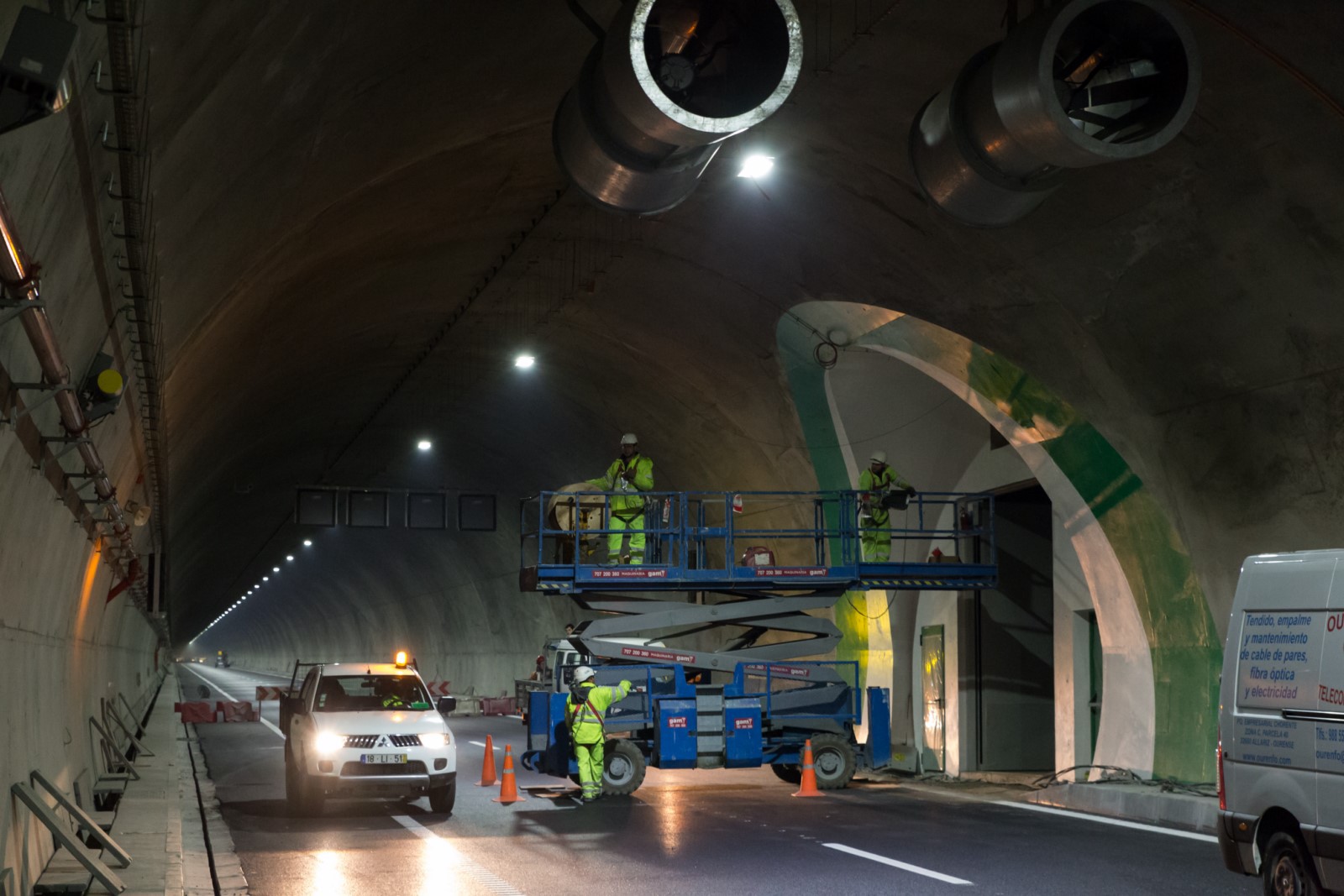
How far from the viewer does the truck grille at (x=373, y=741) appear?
16047 millimetres

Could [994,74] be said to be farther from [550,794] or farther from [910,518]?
[910,518]

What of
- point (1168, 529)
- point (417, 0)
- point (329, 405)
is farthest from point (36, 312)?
point (329, 405)

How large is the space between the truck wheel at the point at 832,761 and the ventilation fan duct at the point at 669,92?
9752mm

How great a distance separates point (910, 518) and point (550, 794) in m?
7.94

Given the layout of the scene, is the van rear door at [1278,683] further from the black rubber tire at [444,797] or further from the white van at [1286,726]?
the black rubber tire at [444,797]

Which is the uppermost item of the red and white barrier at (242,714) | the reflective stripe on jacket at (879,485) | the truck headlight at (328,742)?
A: the reflective stripe on jacket at (879,485)

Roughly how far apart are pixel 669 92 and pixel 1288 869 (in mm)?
6501

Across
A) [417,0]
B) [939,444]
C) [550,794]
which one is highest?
[417,0]

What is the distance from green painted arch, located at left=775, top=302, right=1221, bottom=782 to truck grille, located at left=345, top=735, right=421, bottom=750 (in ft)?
26.1

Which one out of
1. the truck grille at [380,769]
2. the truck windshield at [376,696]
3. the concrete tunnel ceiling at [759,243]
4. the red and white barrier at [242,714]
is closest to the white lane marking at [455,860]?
the truck grille at [380,769]

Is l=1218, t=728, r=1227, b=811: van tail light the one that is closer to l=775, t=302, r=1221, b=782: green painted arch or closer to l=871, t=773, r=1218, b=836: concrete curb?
l=871, t=773, r=1218, b=836: concrete curb

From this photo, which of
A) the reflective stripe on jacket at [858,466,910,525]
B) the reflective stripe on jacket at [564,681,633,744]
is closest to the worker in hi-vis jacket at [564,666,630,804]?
the reflective stripe on jacket at [564,681,633,744]

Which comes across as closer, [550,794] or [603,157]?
[603,157]

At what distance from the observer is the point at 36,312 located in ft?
23.3
